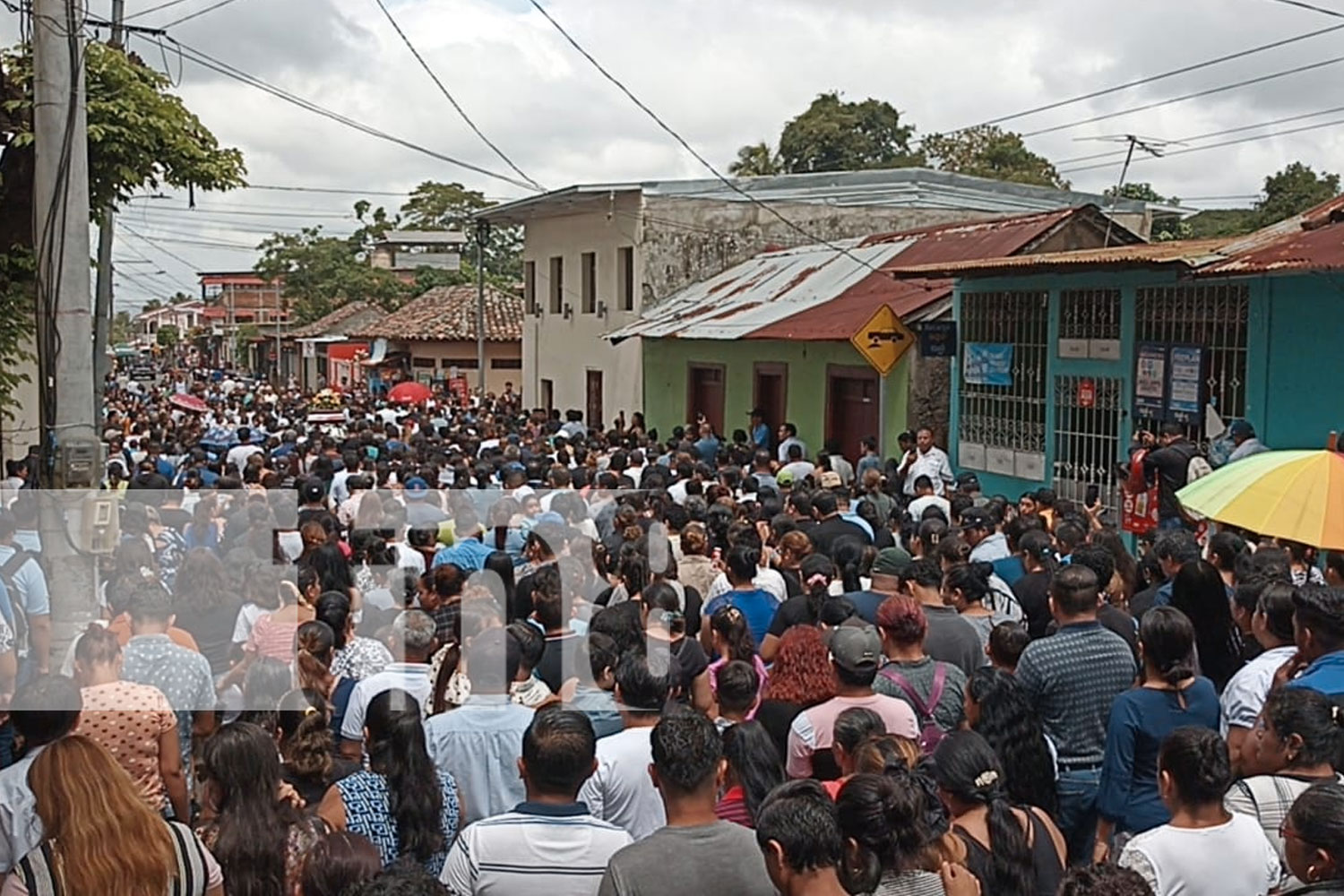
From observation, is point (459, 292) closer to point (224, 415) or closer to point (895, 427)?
point (224, 415)

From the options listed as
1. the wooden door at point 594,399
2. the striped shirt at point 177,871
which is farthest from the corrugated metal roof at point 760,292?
the striped shirt at point 177,871

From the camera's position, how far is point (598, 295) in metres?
27.8

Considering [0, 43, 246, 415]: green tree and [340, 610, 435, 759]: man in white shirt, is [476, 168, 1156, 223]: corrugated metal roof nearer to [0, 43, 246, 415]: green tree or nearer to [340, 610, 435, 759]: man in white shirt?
[0, 43, 246, 415]: green tree

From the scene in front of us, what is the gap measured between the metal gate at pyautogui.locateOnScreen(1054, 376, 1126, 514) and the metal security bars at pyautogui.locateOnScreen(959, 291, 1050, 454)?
0.36 meters

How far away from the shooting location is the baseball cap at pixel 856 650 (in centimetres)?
485

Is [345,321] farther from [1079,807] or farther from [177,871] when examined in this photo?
[177,871]

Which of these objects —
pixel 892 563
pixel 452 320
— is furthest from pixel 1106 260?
pixel 452 320

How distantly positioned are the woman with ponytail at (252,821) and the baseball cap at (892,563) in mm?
3420

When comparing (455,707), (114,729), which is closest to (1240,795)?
(455,707)

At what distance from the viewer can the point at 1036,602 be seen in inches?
276

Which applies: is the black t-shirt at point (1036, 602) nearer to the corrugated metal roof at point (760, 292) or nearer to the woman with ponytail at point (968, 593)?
the woman with ponytail at point (968, 593)

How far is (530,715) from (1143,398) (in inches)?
353

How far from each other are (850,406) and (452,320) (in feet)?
83.1

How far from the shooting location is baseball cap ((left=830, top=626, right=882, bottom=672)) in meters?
4.85
